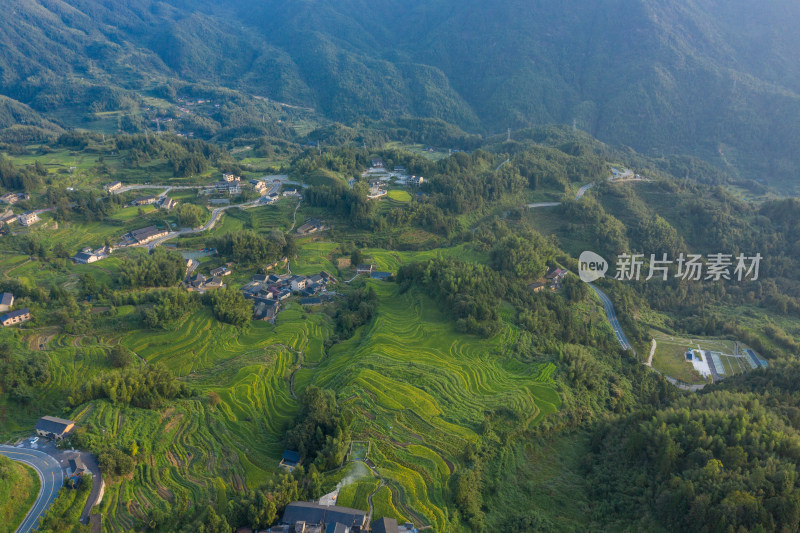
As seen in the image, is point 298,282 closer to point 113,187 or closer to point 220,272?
point 220,272

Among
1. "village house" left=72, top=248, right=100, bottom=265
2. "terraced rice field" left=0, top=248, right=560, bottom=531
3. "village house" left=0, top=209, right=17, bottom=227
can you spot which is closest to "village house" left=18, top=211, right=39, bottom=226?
"village house" left=0, top=209, right=17, bottom=227

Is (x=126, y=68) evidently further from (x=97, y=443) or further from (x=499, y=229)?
(x=97, y=443)

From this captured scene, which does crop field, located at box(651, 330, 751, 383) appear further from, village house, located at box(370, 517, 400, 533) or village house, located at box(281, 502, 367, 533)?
village house, located at box(281, 502, 367, 533)

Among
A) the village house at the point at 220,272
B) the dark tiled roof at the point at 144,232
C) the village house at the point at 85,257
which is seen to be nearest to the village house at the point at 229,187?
the dark tiled roof at the point at 144,232

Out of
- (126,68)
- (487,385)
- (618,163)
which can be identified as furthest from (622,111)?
(126,68)

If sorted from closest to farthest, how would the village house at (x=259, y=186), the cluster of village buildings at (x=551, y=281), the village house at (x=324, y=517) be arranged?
the village house at (x=324, y=517) → the cluster of village buildings at (x=551, y=281) → the village house at (x=259, y=186)

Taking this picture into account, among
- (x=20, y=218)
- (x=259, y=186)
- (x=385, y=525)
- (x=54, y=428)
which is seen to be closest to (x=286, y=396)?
(x=54, y=428)

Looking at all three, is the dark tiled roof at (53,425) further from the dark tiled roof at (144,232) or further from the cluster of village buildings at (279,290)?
the dark tiled roof at (144,232)
